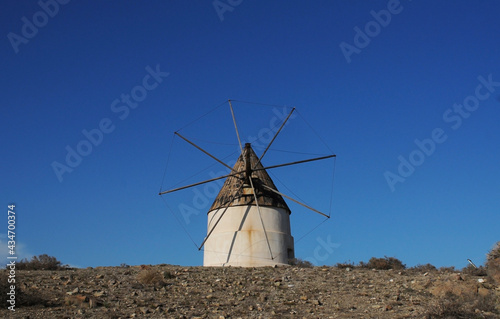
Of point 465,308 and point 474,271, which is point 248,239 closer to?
point 474,271

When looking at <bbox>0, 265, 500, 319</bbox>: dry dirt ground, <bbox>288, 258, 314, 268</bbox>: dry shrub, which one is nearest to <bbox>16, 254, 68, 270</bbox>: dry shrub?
<bbox>0, 265, 500, 319</bbox>: dry dirt ground

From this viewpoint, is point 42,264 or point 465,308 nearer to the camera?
point 465,308

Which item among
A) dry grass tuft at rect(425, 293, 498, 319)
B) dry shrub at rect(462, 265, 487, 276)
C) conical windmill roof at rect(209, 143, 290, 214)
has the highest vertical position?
conical windmill roof at rect(209, 143, 290, 214)

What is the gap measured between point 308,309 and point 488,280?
545 centimetres

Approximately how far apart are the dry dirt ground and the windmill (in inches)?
122

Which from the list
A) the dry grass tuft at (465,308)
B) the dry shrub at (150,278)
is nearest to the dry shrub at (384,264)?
the dry grass tuft at (465,308)

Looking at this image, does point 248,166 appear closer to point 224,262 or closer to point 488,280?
point 224,262

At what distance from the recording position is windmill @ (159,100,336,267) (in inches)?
746

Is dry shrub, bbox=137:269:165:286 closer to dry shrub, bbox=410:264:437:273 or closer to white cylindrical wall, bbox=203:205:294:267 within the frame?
white cylindrical wall, bbox=203:205:294:267

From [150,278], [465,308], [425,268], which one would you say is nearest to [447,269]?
[425,268]

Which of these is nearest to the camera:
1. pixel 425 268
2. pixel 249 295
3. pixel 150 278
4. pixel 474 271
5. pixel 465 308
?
pixel 465 308

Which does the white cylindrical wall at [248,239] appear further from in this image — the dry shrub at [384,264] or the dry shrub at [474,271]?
the dry shrub at [474,271]

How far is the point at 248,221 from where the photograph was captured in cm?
1933

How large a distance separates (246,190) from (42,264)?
8372 millimetres
